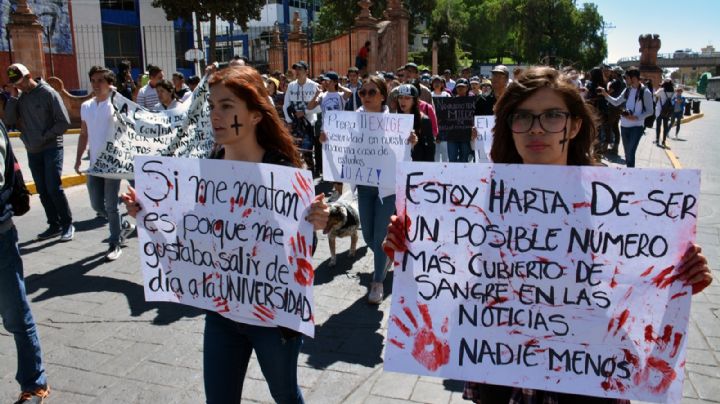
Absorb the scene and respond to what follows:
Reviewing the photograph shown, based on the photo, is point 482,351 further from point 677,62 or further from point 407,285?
point 677,62

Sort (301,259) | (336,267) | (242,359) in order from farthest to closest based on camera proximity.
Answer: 1. (336,267)
2. (242,359)
3. (301,259)

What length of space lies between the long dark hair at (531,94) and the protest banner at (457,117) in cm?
766

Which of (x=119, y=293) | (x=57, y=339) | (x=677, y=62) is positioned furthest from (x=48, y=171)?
Result: (x=677, y=62)

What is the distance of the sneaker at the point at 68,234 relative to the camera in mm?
7188

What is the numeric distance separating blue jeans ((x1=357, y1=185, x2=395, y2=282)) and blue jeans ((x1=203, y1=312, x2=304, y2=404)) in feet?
8.41

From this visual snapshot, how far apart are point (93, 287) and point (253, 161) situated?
3656 millimetres

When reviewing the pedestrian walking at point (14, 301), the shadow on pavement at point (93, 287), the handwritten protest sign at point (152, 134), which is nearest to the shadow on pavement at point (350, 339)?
the shadow on pavement at point (93, 287)

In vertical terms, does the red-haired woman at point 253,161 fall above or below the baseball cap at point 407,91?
below

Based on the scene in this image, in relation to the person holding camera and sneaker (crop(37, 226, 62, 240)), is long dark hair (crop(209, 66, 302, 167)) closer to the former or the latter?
sneaker (crop(37, 226, 62, 240))

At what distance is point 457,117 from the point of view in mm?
10031

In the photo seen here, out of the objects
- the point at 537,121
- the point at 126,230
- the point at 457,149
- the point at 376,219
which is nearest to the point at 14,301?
the point at 376,219

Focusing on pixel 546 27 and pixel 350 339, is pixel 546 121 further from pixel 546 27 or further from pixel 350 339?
pixel 546 27

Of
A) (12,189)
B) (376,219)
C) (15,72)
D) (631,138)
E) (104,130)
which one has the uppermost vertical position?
(15,72)

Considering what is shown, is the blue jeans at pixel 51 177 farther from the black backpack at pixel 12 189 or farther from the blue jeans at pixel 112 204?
the black backpack at pixel 12 189
